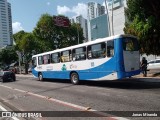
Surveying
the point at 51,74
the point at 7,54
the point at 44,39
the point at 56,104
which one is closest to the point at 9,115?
the point at 56,104

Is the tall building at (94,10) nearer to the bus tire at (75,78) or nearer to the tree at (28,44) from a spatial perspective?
the tree at (28,44)

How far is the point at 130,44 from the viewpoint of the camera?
16078 millimetres

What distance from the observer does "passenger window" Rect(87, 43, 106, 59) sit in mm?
16217

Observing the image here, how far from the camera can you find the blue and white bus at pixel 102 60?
50.2 ft

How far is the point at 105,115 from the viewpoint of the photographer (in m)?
8.52

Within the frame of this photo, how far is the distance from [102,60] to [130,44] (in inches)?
76.0

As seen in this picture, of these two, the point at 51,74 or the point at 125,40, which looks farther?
the point at 51,74

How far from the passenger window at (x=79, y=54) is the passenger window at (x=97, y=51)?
675 mm

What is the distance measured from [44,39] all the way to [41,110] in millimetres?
44864

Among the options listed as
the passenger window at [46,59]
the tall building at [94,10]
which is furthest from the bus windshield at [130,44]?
the tall building at [94,10]

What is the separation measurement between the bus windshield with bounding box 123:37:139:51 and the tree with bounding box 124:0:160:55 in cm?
454

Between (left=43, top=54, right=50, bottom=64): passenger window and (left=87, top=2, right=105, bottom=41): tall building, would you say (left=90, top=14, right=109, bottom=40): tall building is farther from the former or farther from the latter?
(left=43, top=54, right=50, bottom=64): passenger window

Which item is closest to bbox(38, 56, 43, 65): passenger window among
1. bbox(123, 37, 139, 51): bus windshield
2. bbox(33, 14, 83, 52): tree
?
bbox(123, 37, 139, 51): bus windshield

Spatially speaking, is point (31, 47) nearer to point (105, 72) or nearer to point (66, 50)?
point (66, 50)
